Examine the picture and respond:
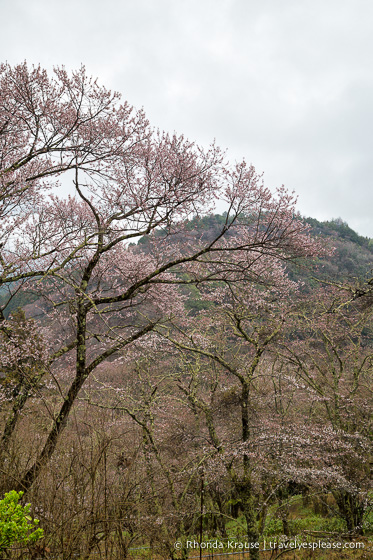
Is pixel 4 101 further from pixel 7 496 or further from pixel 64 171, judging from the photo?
pixel 7 496

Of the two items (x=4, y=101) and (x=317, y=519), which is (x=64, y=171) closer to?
(x=4, y=101)

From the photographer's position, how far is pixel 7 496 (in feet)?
6.32

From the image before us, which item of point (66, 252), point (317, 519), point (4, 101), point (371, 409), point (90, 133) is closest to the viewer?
point (4, 101)

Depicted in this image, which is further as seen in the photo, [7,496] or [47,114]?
[47,114]

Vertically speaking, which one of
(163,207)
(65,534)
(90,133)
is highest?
(90,133)

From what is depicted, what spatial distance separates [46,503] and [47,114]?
17.4 ft

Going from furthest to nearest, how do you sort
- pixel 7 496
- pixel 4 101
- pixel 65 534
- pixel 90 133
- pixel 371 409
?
pixel 371 409
pixel 90 133
pixel 4 101
pixel 65 534
pixel 7 496

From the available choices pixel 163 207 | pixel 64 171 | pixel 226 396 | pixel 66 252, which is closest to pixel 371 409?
pixel 226 396

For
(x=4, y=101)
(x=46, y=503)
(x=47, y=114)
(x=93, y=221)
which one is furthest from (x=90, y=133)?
(x=46, y=503)

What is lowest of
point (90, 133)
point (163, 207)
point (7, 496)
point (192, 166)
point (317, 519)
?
point (317, 519)

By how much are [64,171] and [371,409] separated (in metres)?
10.9

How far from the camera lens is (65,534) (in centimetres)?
288

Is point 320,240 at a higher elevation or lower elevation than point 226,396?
higher

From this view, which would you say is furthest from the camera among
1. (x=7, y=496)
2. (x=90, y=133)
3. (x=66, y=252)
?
(x=66, y=252)
